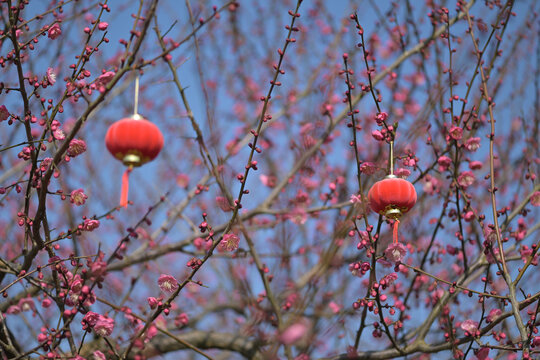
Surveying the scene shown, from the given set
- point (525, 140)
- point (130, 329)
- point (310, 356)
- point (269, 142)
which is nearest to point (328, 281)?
point (310, 356)

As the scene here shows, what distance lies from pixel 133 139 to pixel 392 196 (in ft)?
3.54

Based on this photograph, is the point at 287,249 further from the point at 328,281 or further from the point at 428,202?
the point at 428,202

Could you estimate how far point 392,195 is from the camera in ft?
8.15

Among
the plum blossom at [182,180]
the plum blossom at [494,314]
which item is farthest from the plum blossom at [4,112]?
the plum blossom at [182,180]

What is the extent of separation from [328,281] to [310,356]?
467 mm

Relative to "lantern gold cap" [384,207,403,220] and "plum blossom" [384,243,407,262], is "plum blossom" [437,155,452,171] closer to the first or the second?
"plum blossom" [384,243,407,262]

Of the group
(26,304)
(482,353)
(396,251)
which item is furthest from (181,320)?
(482,353)

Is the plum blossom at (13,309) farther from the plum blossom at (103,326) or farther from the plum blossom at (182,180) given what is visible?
the plum blossom at (182,180)

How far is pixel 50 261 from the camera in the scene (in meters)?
2.76

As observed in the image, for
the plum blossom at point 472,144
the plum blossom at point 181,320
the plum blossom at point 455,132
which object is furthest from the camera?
the plum blossom at point 181,320

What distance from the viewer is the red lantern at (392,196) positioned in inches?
98.0

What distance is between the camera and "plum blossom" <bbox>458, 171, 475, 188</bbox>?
11.4 ft

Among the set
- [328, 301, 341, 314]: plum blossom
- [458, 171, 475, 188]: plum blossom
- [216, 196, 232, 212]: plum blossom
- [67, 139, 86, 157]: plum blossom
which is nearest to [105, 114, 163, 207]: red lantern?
[67, 139, 86, 157]: plum blossom

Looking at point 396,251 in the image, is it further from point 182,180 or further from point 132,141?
point 182,180
